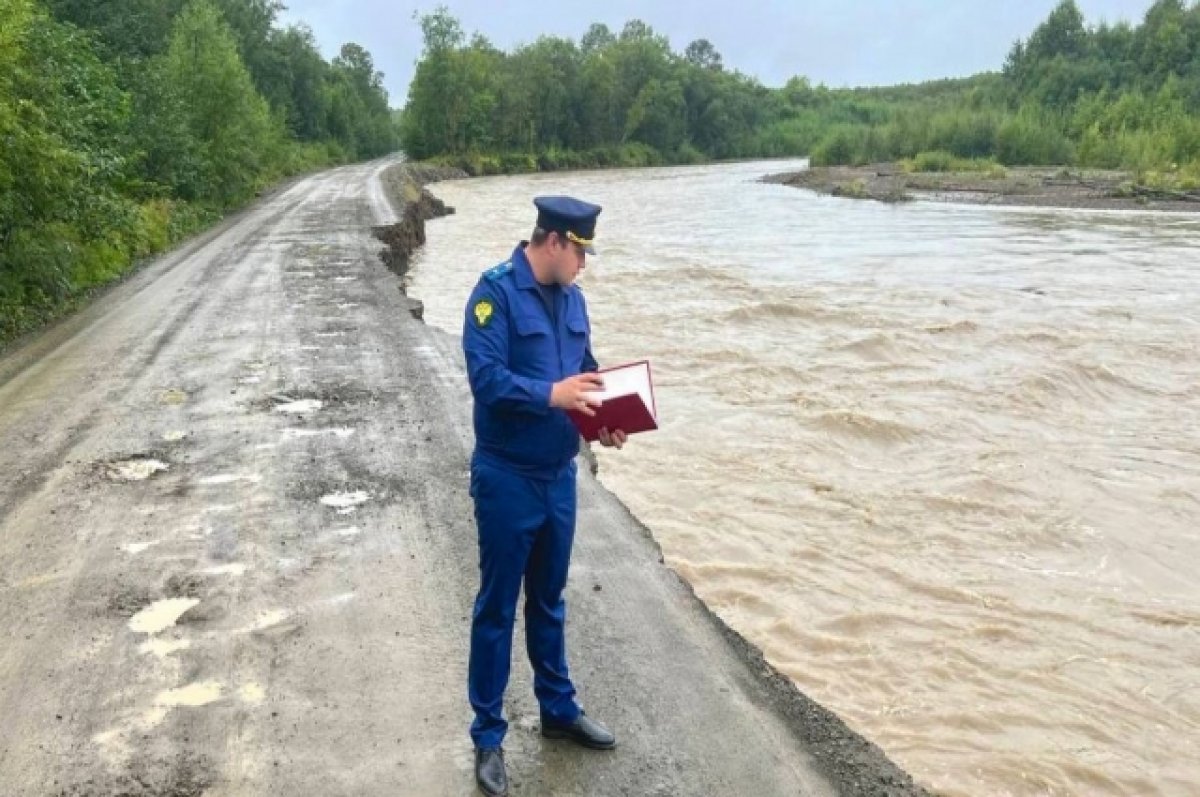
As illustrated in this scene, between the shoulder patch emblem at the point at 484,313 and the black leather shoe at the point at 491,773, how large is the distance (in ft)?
5.15

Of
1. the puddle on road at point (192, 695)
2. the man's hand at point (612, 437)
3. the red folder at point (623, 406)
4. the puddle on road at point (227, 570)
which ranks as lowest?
the puddle on road at point (192, 695)

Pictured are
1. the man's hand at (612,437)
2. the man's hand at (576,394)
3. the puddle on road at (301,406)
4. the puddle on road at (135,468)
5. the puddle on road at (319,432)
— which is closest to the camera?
the man's hand at (576,394)

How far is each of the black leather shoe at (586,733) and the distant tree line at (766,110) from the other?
4581 centimetres

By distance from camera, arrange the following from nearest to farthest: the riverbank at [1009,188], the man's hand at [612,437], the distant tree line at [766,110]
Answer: the man's hand at [612,437] < the riverbank at [1009,188] < the distant tree line at [766,110]

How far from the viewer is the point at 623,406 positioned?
3.34 metres

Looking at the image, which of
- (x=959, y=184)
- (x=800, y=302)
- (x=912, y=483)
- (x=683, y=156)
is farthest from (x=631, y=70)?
(x=912, y=483)

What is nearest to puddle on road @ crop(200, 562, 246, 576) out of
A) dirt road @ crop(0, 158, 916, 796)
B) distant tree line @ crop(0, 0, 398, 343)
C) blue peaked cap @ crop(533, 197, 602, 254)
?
A: dirt road @ crop(0, 158, 916, 796)

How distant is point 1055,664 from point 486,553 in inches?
158

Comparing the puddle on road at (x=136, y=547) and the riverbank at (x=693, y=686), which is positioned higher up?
the puddle on road at (x=136, y=547)

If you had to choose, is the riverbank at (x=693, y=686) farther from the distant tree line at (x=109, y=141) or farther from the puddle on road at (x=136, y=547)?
Result: the distant tree line at (x=109, y=141)

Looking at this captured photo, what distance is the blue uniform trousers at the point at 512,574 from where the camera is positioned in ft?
11.1

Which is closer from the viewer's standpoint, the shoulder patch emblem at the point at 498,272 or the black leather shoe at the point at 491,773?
the shoulder patch emblem at the point at 498,272

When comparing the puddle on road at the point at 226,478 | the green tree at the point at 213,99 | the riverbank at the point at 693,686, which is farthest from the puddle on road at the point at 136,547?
the green tree at the point at 213,99

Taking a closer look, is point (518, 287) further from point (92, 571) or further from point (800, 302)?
point (800, 302)
